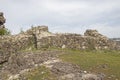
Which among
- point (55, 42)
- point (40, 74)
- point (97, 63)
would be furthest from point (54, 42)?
point (40, 74)

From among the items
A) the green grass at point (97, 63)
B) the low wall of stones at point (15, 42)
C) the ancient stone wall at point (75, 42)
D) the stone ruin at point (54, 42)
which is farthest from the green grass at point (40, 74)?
the ancient stone wall at point (75, 42)

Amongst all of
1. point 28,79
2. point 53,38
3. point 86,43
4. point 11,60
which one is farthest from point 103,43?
point 28,79

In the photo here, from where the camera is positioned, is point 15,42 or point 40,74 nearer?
point 40,74

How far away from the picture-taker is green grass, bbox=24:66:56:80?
86.0 feet

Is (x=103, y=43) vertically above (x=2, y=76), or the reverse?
(x=103, y=43)

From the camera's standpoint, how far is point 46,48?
36.8m

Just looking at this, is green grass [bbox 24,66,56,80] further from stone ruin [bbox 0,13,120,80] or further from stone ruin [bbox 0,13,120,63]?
stone ruin [bbox 0,13,120,63]

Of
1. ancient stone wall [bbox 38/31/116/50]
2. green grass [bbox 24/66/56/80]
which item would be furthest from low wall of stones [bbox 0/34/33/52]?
green grass [bbox 24/66/56/80]

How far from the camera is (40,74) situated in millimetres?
26828

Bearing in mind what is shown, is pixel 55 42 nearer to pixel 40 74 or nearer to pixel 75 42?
pixel 75 42

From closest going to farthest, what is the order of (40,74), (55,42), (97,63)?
1. (40,74)
2. (97,63)
3. (55,42)

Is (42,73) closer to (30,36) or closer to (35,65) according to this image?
(35,65)

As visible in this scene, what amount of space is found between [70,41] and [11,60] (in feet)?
26.5

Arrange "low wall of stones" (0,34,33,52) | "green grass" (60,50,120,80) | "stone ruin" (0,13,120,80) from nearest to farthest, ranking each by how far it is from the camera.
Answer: "green grass" (60,50,120,80) → "low wall of stones" (0,34,33,52) → "stone ruin" (0,13,120,80)
